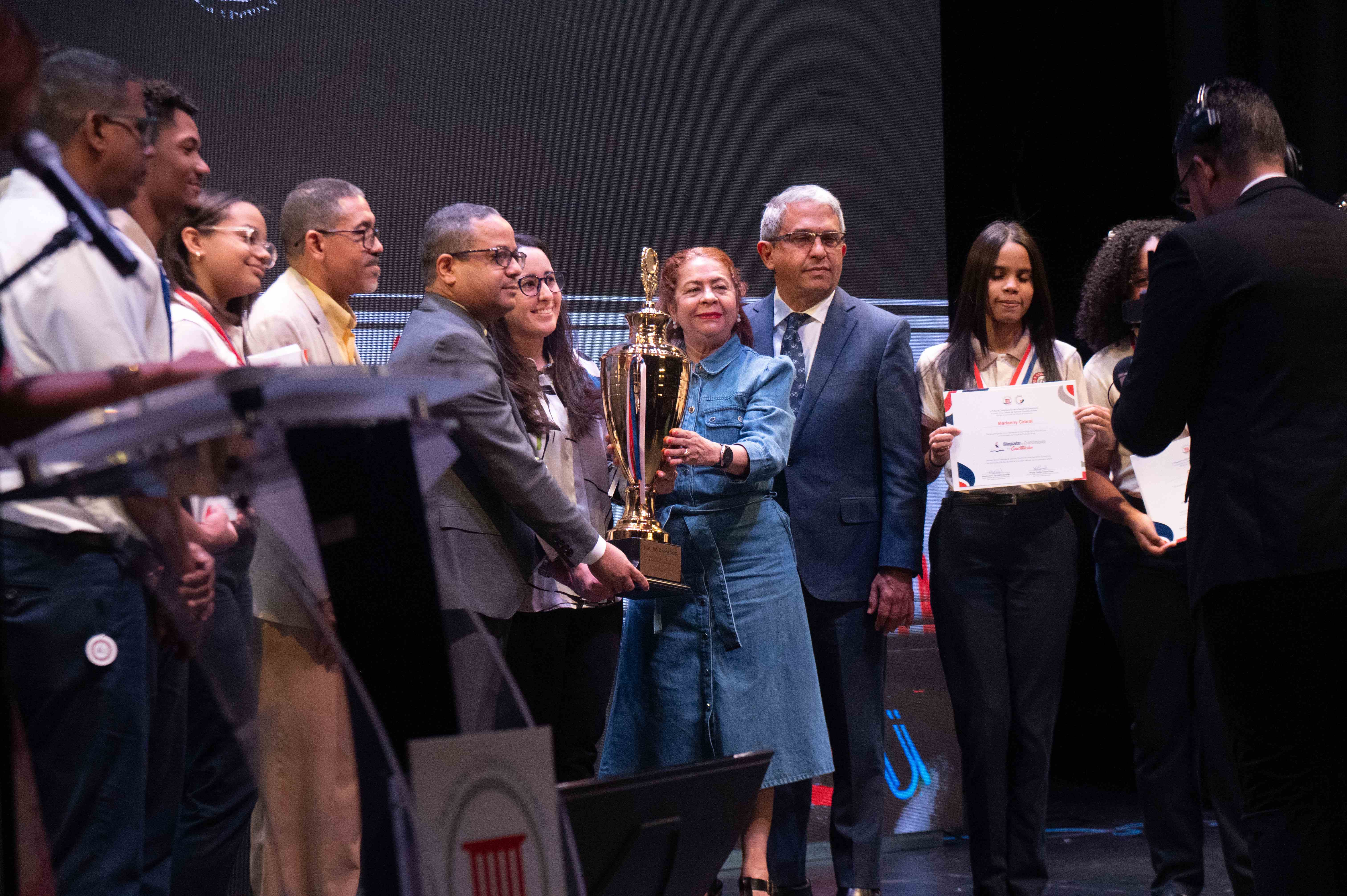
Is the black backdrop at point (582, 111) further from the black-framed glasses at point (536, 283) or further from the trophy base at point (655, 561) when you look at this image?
the trophy base at point (655, 561)

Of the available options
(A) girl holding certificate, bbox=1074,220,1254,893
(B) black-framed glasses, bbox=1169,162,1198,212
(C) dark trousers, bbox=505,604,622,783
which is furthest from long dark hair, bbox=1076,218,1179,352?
(C) dark trousers, bbox=505,604,622,783

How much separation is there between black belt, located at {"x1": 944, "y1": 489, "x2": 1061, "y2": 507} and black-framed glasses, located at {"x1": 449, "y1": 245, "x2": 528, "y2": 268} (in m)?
1.33

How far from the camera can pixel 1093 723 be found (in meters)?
5.45

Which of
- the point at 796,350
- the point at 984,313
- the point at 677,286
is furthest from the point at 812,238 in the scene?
the point at 984,313

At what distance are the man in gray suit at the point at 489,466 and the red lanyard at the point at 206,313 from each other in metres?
0.36

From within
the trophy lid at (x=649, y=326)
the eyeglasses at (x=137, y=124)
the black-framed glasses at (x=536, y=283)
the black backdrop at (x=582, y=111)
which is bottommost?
the trophy lid at (x=649, y=326)

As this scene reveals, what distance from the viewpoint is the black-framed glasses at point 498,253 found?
2.66 m

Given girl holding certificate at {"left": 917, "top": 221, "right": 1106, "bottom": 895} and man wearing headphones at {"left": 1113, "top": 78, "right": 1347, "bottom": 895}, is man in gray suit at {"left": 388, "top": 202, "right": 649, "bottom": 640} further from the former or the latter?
man wearing headphones at {"left": 1113, "top": 78, "right": 1347, "bottom": 895}

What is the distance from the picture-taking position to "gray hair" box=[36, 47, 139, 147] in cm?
145

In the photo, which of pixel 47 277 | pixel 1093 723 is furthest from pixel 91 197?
pixel 1093 723

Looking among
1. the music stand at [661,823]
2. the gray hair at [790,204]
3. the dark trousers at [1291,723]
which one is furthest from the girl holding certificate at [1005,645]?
the music stand at [661,823]

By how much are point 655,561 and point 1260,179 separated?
1.45 meters

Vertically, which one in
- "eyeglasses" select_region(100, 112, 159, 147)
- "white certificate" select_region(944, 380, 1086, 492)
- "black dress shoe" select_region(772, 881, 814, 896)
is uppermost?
"eyeglasses" select_region(100, 112, 159, 147)

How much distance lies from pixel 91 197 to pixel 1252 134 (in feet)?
6.63
